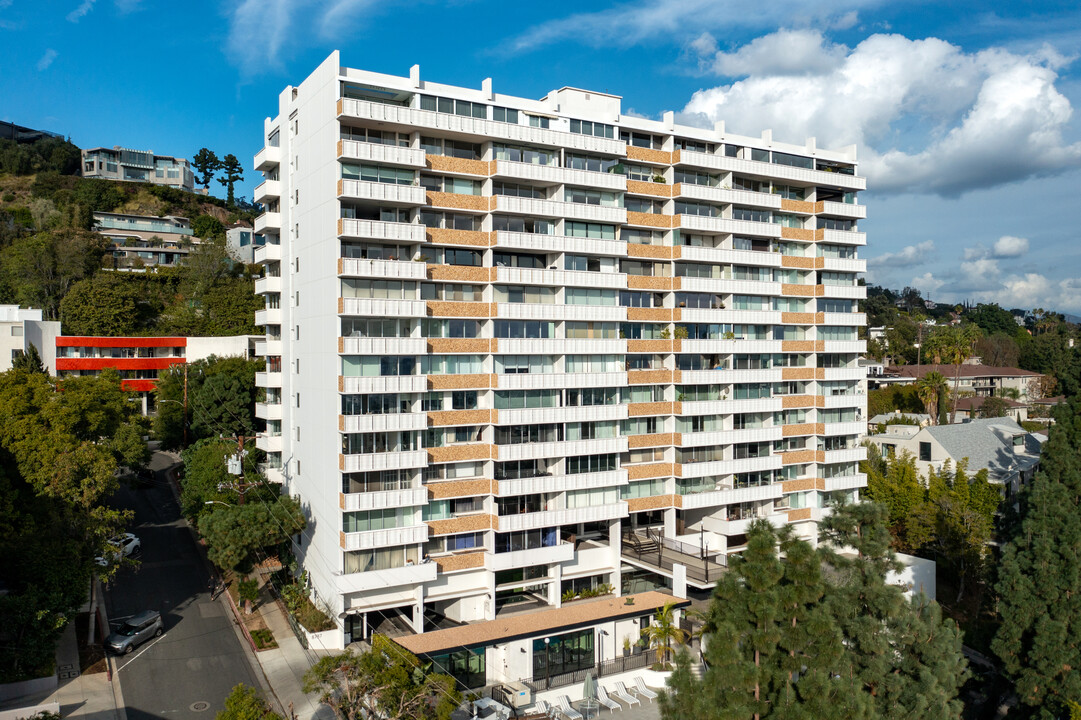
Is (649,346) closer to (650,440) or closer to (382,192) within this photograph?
(650,440)

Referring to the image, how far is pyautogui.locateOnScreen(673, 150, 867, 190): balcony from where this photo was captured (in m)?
52.6

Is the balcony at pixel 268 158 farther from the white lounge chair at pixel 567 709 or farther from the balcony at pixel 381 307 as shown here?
the white lounge chair at pixel 567 709

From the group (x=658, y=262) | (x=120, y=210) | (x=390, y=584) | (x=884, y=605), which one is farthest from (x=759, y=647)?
(x=120, y=210)

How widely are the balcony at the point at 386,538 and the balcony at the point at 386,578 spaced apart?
4.64ft

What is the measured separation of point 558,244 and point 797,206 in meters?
23.6

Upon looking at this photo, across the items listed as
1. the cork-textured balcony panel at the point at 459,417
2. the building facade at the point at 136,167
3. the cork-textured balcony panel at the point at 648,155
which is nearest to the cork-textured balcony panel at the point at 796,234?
the cork-textured balcony panel at the point at 648,155

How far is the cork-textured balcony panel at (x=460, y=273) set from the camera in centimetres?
4278

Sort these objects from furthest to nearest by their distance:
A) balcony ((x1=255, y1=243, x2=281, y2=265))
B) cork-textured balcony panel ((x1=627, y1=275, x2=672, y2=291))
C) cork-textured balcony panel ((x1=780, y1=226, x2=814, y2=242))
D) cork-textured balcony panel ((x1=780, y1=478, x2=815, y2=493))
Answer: cork-textured balcony panel ((x1=780, y1=226, x2=814, y2=242))
cork-textured balcony panel ((x1=780, y1=478, x2=815, y2=493))
balcony ((x1=255, y1=243, x2=281, y2=265))
cork-textured balcony panel ((x1=627, y1=275, x2=672, y2=291))

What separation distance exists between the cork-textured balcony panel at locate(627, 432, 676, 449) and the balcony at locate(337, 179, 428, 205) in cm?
2183

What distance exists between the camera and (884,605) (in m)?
26.3

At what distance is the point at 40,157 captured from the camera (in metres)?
140

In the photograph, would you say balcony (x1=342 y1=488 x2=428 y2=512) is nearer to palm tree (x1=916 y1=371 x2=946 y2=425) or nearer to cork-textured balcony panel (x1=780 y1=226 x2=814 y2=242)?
cork-textured balcony panel (x1=780 y1=226 x2=814 y2=242)

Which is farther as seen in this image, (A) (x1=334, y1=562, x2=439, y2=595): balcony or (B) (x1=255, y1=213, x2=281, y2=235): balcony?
(B) (x1=255, y1=213, x2=281, y2=235): balcony

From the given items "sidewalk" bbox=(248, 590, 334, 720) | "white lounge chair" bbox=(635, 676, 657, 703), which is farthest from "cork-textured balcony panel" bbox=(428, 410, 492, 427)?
"white lounge chair" bbox=(635, 676, 657, 703)
